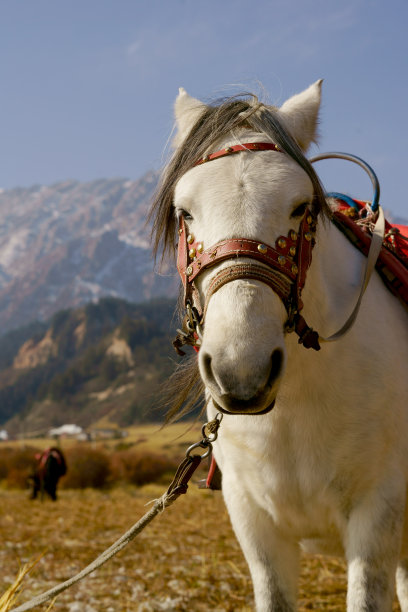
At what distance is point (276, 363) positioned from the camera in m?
2.14

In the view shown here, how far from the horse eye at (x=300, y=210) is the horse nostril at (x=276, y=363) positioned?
0.59 m

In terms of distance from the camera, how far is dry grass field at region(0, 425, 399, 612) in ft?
18.1

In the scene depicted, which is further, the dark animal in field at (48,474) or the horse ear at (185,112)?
the dark animal in field at (48,474)

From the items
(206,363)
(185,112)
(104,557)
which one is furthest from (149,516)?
(185,112)

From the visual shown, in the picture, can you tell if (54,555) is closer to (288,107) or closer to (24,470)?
(288,107)

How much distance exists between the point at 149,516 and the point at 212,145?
5.85 ft

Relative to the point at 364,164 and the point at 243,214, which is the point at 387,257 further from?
the point at 243,214

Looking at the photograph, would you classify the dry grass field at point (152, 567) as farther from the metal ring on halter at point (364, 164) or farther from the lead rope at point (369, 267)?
the metal ring on halter at point (364, 164)

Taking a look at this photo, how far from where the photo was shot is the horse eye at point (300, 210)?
2.44 meters

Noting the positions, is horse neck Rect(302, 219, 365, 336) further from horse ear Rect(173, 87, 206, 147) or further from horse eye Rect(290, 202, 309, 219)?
horse ear Rect(173, 87, 206, 147)

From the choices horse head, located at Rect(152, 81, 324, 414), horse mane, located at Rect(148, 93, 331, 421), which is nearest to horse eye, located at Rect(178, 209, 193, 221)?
horse head, located at Rect(152, 81, 324, 414)

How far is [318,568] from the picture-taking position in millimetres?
6883

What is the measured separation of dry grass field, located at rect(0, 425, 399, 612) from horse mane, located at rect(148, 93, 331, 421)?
99 centimetres

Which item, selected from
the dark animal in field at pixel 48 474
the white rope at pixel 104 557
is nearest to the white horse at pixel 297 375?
the white rope at pixel 104 557
